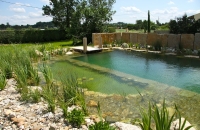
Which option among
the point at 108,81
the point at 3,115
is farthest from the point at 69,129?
the point at 108,81

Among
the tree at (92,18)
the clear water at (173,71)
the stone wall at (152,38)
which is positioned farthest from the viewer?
the tree at (92,18)

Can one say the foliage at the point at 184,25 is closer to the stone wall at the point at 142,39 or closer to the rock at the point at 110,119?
Answer: the stone wall at the point at 142,39

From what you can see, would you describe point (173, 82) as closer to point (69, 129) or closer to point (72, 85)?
point (72, 85)

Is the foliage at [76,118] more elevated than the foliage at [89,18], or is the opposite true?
the foliage at [89,18]

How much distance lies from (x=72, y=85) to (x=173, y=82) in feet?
11.6

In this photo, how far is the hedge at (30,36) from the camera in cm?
1830

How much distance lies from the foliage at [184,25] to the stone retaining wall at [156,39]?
2.48 m

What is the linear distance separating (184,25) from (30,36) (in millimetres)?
14584

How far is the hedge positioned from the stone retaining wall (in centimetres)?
816

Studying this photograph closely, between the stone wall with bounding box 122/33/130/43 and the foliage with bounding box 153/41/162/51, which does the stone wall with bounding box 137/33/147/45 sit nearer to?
the stone wall with bounding box 122/33/130/43

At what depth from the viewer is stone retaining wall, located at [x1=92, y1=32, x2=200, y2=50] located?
10.2m

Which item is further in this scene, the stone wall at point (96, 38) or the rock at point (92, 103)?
the stone wall at point (96, 38)

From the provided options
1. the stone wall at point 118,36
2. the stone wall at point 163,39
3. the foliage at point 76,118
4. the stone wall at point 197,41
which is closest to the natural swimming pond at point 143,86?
the foliage at point 76,118

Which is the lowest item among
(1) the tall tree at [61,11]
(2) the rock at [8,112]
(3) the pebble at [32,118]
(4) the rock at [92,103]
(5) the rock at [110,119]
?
(5) the rock at [110,119]
